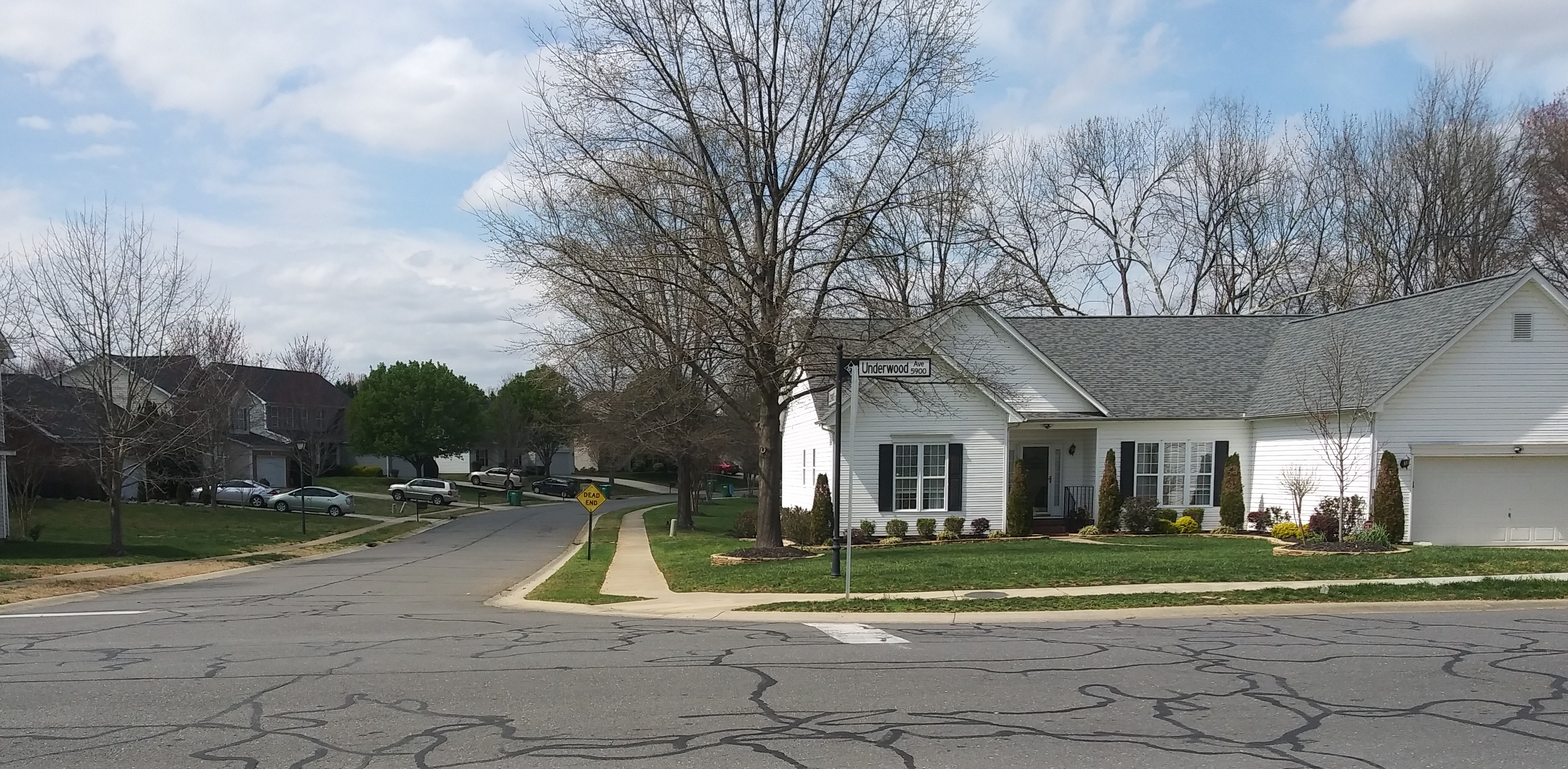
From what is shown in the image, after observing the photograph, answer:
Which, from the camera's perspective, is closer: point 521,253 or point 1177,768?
point 1177,768

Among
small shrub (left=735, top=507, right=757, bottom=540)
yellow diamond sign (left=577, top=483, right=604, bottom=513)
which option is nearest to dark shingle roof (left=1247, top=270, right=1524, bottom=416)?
small shrub (left=735, top=507, right=757, bottom=540)

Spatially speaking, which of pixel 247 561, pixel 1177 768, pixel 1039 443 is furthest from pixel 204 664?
pixel 1039 443

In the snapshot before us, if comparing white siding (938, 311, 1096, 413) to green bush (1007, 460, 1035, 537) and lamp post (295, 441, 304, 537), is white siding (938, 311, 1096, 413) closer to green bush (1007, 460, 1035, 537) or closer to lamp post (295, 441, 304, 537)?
green bush (1007, 460, 1035, 537)

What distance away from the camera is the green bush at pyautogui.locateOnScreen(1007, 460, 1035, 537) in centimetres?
2842

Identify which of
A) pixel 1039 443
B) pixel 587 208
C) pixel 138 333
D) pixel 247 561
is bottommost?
pixel 247 561

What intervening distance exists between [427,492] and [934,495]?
43.0 m

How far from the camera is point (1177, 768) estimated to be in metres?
6.73

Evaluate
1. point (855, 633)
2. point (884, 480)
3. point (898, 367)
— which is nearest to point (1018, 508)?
point (884, 480)

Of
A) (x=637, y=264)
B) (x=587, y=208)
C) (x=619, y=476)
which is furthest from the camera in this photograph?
(x=619, y=476)

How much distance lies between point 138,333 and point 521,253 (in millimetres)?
14052

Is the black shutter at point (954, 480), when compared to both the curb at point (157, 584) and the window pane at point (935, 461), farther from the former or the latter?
the curb at point (157, 584)

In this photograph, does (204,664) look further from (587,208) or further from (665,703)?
(587,208)

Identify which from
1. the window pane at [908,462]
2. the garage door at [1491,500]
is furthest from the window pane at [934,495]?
the garage door at [1491,500]

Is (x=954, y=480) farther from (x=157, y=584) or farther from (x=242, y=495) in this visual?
(x=242, y=495)
